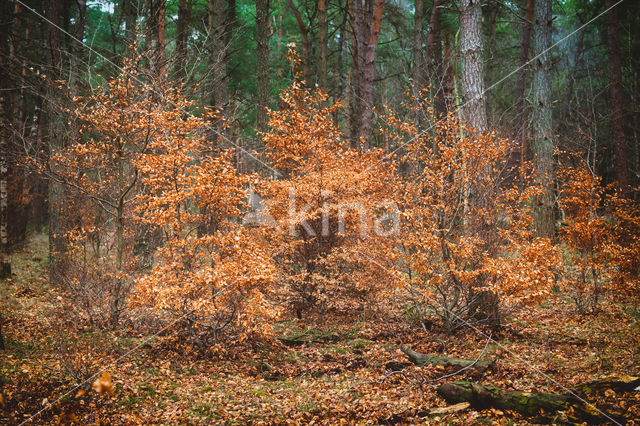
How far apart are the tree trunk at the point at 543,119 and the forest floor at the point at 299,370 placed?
7.99 feet

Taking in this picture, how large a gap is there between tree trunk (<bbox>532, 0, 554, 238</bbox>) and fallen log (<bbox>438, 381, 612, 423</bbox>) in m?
6.20

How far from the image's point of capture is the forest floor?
432cm

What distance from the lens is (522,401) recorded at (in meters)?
4.22

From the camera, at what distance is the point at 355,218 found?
8.15 m

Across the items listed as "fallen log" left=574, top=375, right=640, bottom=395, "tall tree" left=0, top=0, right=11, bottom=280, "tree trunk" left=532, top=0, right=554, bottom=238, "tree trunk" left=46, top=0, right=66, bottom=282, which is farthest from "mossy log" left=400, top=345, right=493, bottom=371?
"tree trunk" left=46, top=0, right=66, bottom=282

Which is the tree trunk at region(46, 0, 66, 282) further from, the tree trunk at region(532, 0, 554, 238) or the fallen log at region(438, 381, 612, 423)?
the tree trunk at region(532, 0, 554, 238)

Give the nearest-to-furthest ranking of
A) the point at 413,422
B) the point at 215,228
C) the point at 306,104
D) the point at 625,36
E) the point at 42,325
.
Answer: the point at 413,422
the point at 215,228
the point at 42,325
the point at 306,104
the point at 625,36

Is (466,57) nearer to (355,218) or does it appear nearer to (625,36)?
(355,218)

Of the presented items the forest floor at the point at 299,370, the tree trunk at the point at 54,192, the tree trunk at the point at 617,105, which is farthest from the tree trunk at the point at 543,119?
the tree trunk at the point at 54,192

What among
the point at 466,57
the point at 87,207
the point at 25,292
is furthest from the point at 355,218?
the point at 25,292

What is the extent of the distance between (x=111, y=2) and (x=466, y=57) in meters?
11.9

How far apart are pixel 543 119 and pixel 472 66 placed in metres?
3.29

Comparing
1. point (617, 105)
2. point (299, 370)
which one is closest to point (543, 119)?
point (617, 105)

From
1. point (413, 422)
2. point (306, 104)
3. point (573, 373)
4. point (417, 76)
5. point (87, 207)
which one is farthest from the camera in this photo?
point (417, 76)
